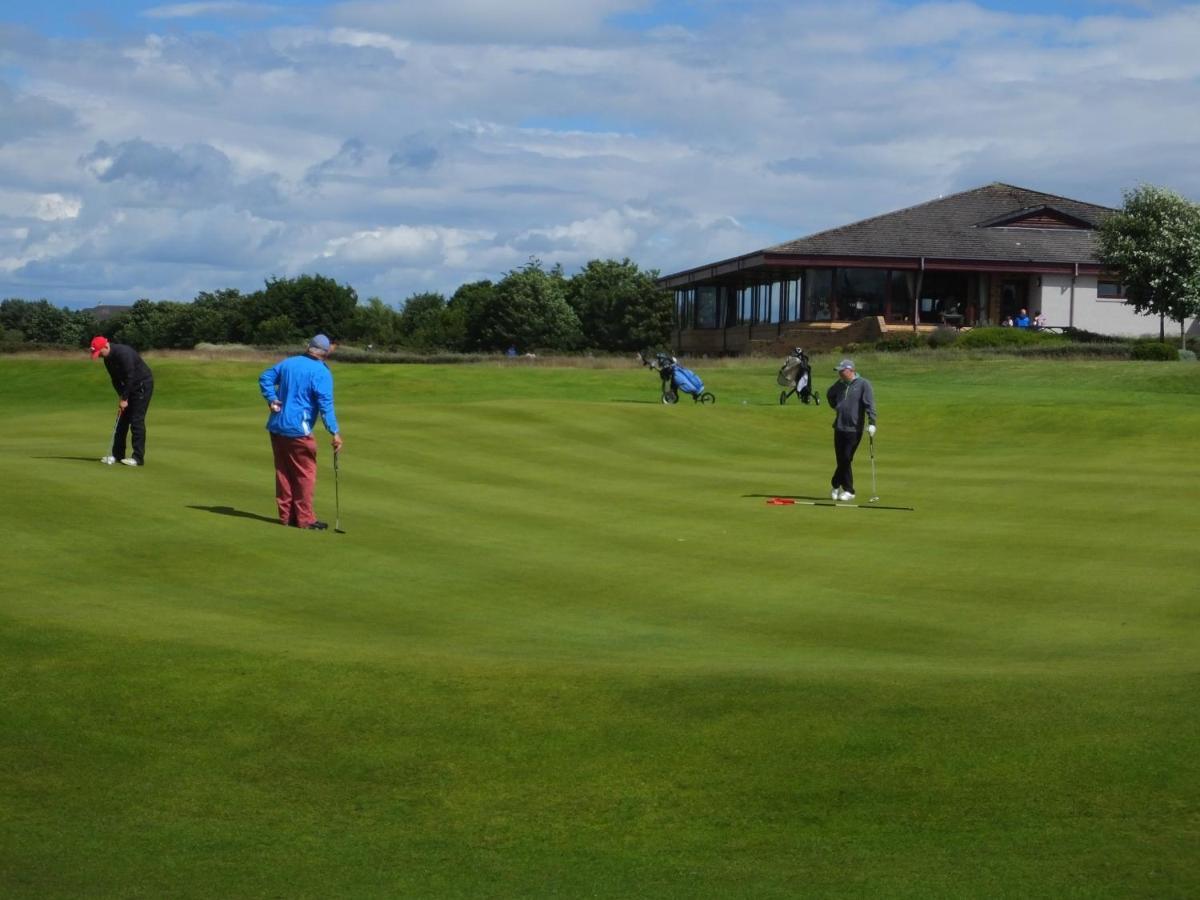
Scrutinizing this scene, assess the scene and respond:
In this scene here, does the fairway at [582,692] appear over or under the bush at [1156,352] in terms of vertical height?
under

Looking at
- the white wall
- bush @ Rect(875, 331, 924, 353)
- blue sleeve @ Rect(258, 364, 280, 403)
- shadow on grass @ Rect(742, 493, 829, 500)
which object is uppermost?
the white wall

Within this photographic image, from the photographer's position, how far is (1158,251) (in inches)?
2847

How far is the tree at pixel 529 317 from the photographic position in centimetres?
14412

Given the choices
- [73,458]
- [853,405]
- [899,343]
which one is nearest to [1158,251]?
[899,343]

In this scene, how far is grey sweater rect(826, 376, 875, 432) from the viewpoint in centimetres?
2636

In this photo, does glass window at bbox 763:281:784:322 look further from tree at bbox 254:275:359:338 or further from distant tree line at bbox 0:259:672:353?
tree at bbox 254:275:359:338

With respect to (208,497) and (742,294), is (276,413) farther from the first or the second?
(742,294)

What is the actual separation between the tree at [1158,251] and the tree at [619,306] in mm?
69219

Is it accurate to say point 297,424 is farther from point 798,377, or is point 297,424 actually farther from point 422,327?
point 422,327

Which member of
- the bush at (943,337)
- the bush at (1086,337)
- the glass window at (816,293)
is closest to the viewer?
the bush at (943,337)

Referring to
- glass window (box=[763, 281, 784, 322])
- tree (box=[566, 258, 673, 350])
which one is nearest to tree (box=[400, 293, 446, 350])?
tree (box=[566, 258, 673, 350])

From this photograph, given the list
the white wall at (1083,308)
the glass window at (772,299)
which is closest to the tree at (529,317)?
the glass window at (772,299)

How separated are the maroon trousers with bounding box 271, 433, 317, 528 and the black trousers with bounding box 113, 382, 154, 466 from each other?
174 inches

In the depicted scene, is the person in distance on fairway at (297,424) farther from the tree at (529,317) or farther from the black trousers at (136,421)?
the tree at (529,317)
